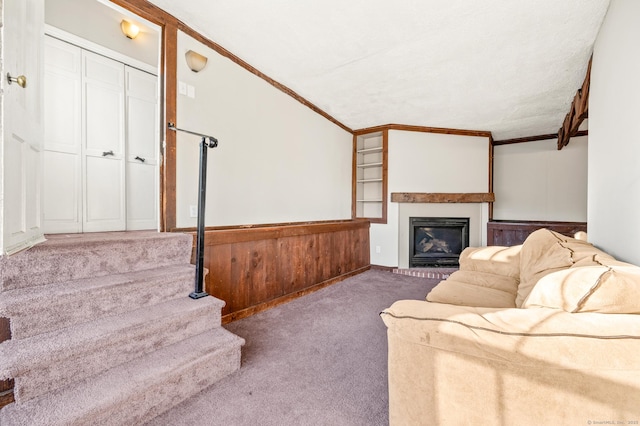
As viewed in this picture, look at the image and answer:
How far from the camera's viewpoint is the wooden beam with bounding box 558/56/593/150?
2.88 meters

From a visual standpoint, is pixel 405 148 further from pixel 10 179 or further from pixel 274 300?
pixel 10 179

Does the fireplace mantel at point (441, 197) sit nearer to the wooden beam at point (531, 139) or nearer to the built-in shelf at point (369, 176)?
the built-in shelf at point (369, 176)

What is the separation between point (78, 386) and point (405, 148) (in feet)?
15.3

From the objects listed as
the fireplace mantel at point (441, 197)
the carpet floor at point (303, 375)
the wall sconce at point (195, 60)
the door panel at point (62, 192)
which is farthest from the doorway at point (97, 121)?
the fireplace mantel at point (441, 197)

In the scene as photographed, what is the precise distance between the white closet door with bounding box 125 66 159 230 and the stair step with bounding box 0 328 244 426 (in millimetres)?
2136

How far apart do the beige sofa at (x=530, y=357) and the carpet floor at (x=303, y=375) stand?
471 mm

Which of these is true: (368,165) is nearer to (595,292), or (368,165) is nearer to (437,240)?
(437,240)

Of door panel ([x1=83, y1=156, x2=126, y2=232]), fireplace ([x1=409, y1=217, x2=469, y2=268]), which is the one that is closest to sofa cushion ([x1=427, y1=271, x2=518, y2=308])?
fireplace ([x1=409, y1=217, x2=469, y2=268])

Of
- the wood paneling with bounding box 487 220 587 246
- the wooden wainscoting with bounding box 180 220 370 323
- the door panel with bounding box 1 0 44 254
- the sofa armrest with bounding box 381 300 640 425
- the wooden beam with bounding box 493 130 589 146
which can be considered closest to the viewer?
the sofa armrest with bounding box 381 300 640 425

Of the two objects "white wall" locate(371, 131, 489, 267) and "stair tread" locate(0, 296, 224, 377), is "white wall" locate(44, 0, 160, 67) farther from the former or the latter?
"white wall" locate(371, 131, 489, 267)

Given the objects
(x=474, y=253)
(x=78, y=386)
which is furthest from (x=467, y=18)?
(x=78, y=386)

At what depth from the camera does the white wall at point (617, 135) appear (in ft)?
4.70

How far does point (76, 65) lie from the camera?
2783 millimetres

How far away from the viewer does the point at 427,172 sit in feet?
15.6
